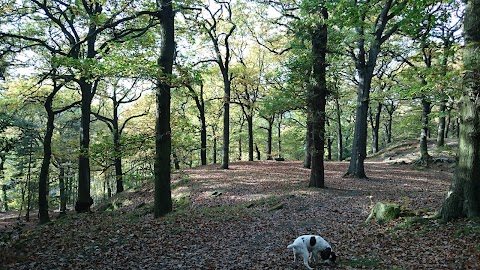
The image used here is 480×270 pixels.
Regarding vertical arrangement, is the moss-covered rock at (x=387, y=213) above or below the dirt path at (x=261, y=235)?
above

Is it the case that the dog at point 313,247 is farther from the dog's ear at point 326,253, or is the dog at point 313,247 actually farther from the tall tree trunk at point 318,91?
the tall tree trunk at point 318,91

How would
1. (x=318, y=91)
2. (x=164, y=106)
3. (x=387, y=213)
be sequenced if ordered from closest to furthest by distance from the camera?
(x=387, y=213) → (x=164, y=106) → (x=318, y=91)

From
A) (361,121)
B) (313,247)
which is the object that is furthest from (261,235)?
(361,121)

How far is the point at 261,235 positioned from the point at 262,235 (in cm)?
3

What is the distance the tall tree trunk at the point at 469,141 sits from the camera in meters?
7.04

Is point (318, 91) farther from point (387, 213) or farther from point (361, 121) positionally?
point (387, 213)

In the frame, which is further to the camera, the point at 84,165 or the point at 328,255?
the point at 84,165

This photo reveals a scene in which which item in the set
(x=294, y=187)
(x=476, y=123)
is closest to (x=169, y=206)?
(x=294, y=187)

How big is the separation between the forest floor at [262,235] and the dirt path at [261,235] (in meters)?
0.02

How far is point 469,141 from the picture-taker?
23.6 feet

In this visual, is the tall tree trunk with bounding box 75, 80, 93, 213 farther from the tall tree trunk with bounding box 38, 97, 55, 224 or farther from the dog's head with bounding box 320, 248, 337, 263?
the dog's head with bounding box 320, 248, 337, 263

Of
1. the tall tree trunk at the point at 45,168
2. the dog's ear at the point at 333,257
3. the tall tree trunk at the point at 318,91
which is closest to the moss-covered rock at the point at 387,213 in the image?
the dog's ear at the point at 333,257

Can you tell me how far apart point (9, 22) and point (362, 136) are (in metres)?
18.0

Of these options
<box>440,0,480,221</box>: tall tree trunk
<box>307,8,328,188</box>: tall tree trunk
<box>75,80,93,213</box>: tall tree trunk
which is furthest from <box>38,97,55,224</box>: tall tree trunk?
<box>440,0,480,221</box>: tall tree trunk
